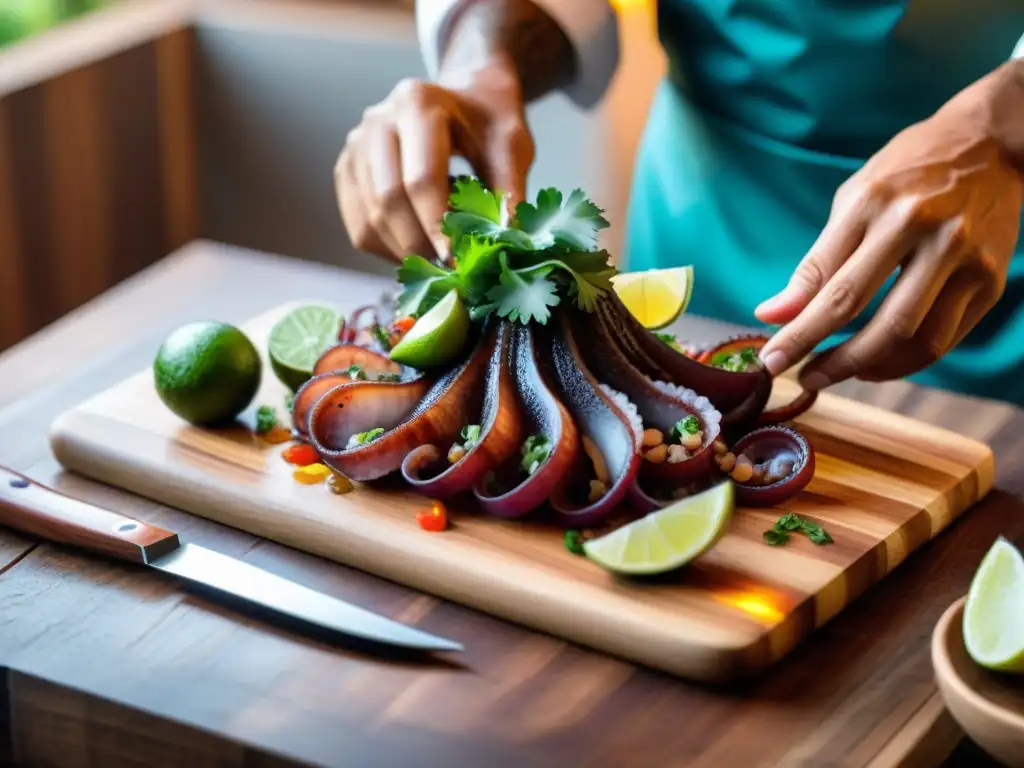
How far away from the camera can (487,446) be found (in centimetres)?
171

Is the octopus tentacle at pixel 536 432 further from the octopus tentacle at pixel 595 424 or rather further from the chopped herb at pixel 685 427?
the chopped herb at pixel 685 427

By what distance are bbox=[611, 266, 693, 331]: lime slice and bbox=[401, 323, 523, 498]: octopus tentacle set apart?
0.96 ft

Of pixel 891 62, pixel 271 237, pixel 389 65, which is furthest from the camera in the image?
pixel 271 237

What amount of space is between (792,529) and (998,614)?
0.33m

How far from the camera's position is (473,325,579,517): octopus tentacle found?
5.49 ft

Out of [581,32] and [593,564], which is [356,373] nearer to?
[593,564]

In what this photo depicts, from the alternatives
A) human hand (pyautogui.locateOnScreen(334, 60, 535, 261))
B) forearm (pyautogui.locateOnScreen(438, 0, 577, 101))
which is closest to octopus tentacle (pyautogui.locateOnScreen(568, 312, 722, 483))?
human hand (pyautogui.locateOnScreen(334, 60, 535, 261))

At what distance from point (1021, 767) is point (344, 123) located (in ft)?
9.52

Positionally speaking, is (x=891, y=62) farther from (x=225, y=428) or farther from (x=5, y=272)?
(x=5, y=272)

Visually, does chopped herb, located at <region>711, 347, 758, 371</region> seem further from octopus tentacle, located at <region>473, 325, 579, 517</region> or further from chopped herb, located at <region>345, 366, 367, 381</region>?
chopped herb, located at <region>345, 366, 367, 381</region>

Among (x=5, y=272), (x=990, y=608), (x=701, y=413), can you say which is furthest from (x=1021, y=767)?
(x=5, y=272)

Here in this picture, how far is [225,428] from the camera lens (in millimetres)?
1957

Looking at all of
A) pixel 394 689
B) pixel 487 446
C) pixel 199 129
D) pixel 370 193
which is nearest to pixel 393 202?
pixel 370 193

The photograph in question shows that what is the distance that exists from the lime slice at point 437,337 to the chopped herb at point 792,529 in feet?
1.53
